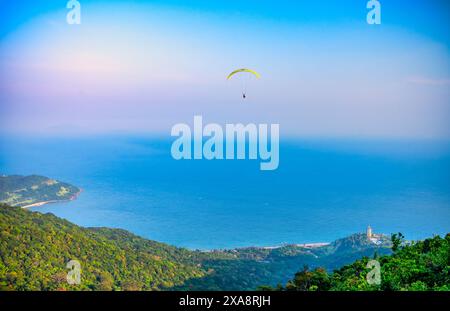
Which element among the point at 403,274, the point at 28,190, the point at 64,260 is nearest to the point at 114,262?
the point at 64,260

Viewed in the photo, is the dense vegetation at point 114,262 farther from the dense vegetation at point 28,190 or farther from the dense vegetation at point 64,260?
the dense vegetation at point 28,190

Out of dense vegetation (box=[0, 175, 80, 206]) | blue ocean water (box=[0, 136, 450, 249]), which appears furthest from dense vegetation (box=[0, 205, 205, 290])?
blue ocean water (box=[0, 136, 450, 249])

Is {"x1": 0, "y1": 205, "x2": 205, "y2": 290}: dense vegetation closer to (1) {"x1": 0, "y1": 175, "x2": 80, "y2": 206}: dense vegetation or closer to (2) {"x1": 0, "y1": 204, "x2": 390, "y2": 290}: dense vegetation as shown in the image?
(2) {"x1": 0, "y1": 204, "x2": 390, "y2": 290}: dense vegetation

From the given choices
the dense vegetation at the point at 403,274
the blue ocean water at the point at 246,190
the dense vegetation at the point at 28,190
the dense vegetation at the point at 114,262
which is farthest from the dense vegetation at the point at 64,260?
the blue ocean water at the point at 246,190

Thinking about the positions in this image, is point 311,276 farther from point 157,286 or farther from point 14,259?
point 14,259
